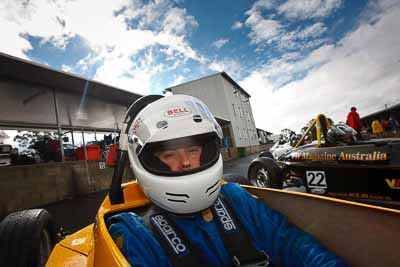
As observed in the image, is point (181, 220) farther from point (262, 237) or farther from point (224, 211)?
point (262, 237)

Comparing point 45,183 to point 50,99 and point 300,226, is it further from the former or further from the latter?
point 300,226

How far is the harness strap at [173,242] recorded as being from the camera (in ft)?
3.13

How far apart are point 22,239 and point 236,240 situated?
1.53 meters

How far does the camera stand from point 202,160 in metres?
1.31

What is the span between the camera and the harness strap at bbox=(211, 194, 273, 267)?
988 mm

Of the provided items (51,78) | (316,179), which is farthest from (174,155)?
(51,78)

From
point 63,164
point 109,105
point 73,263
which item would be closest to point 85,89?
point 109,105

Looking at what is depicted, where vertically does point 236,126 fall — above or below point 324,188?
above

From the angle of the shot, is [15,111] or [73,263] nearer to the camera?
[73,263]

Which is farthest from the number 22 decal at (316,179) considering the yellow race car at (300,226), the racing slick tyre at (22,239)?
the racing slick tyre at (22,239)

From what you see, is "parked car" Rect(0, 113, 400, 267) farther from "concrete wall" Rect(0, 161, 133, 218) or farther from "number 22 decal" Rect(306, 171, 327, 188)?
"concrete wall" Rect(0, 161, 133, 218)

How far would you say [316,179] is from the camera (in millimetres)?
3020

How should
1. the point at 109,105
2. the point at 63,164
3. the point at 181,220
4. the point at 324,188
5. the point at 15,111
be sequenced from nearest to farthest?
1. the point at 181,220
2. the point at 324,188
3. the point at 63,164
4. the point at 15,111
5. the point at 109,105

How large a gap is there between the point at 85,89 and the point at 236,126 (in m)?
20.4
